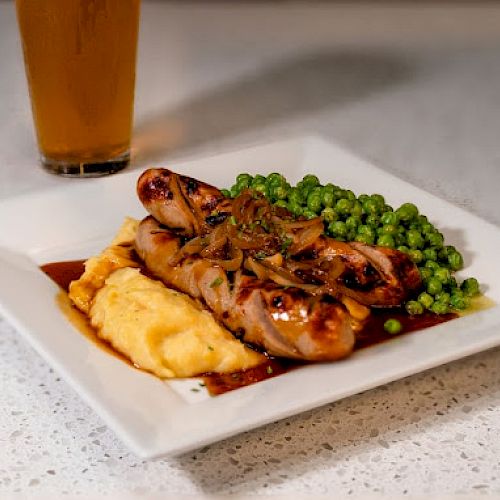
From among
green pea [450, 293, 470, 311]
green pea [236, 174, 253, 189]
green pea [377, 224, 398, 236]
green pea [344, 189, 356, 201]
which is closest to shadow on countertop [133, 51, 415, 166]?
green pea [236, 174, 253, 189]

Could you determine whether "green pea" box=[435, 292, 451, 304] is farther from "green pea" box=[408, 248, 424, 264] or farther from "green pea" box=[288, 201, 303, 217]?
"green pea" box=[288, 201, 303, 217]

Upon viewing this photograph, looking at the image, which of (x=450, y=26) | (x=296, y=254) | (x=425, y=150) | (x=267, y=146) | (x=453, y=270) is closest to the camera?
(x=296, y=254)

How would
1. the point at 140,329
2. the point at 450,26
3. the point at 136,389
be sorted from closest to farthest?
the point at 136,389, the point at 140,329, the point at 450,26

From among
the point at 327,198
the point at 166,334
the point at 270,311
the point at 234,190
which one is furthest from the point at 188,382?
the point at 234,190

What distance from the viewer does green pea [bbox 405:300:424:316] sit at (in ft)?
11.4

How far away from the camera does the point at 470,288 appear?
3604mm

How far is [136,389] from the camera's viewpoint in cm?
299

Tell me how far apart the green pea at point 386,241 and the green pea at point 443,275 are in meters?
0.23

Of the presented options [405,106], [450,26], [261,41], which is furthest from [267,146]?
[450,26]

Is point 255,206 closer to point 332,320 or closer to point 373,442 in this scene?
point 332,320

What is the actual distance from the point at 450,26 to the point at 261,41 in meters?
1.44

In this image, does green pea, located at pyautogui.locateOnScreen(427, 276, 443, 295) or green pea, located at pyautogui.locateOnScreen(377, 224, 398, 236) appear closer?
green pea, located at pyautogui.locateOnScreen(427, 276, 443, 295)

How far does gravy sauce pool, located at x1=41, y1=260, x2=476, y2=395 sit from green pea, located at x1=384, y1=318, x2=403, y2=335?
0.05 ft

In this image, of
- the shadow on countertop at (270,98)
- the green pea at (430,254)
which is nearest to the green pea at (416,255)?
the green pea at (430,254)
